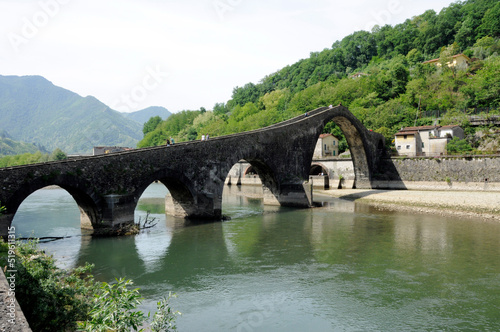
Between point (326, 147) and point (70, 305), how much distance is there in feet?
189

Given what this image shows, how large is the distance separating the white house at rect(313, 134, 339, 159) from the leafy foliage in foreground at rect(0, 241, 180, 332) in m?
54.0

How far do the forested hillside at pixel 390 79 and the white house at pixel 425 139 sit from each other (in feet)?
18.3

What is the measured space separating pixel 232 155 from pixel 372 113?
44096 mm

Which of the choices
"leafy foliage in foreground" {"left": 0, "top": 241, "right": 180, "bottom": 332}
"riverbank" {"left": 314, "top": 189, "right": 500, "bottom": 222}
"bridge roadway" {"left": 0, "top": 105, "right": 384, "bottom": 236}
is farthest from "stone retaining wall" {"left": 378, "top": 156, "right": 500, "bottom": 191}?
"leafy foliage in foreground" {"left": 0, "top": 241, "right": 180, "bottom": 332}

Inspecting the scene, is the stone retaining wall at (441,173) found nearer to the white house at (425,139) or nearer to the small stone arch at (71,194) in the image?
the white house at (425,139)

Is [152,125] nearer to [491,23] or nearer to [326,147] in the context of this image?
[326,147]

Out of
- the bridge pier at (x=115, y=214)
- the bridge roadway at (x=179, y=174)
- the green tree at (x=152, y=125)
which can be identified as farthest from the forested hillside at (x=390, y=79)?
the bridge pier at (x=115, y=214)

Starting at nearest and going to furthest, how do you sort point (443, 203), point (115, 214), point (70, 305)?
point (70, 305) < point (115, 214) < point (443, 203)

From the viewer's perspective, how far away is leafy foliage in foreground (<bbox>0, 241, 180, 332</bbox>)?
591 centimetres

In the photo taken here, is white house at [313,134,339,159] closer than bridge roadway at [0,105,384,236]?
No

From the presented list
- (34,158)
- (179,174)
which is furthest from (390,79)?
(34,158)

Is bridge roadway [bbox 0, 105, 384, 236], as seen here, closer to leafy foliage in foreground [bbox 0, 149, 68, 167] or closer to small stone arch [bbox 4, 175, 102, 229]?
small stone arch [bbox 4, 175, 102, 229]

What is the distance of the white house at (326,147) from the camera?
202ft

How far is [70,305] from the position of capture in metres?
8.44
